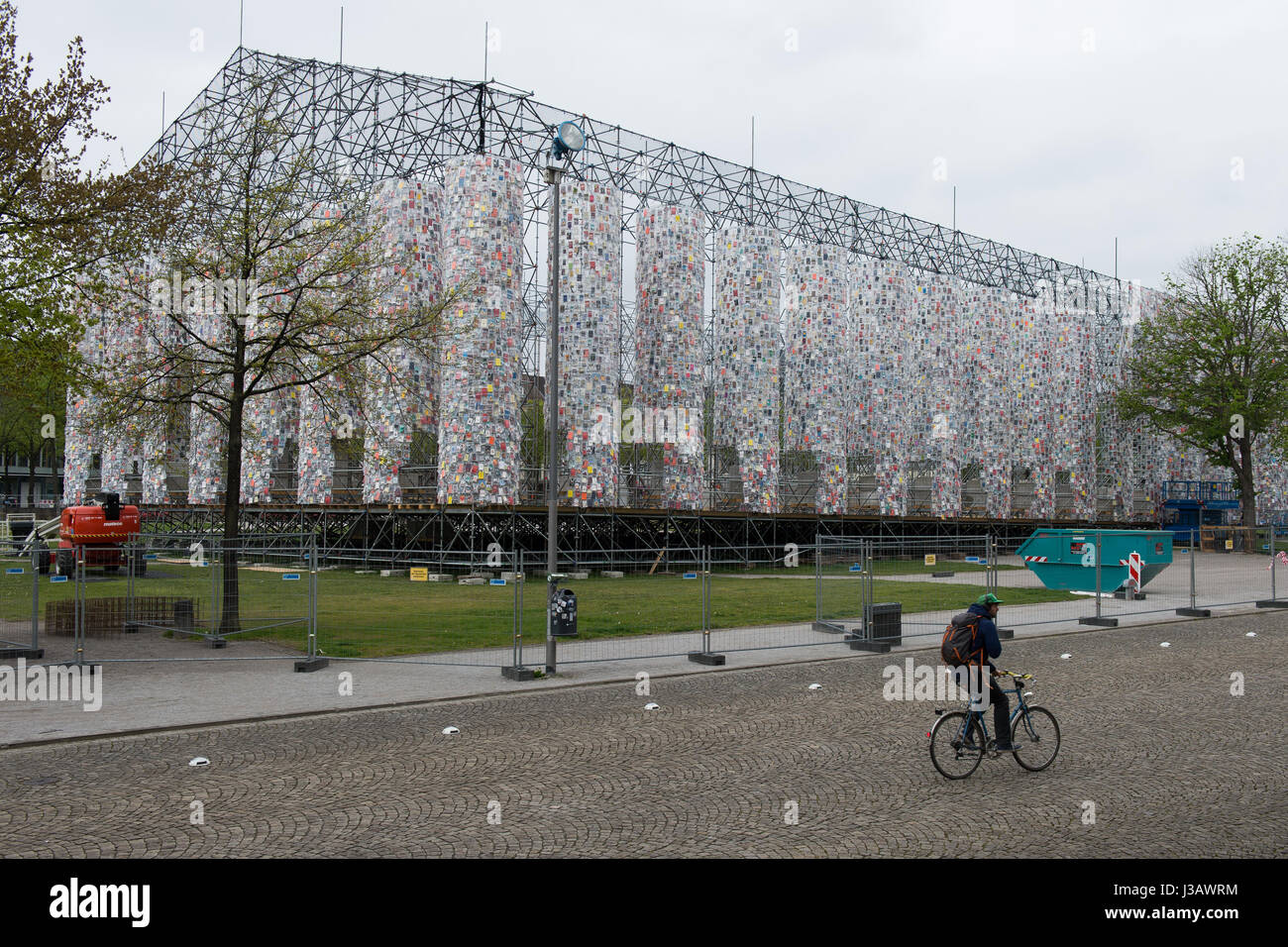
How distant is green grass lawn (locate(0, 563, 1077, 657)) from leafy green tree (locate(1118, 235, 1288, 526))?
1224 inches

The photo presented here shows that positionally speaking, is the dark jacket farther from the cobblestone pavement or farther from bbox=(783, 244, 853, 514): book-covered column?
bbox=(783, 244, 853, 514): book-covered column

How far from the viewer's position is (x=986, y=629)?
8547 millimetres

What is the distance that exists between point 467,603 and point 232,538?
23.5ft

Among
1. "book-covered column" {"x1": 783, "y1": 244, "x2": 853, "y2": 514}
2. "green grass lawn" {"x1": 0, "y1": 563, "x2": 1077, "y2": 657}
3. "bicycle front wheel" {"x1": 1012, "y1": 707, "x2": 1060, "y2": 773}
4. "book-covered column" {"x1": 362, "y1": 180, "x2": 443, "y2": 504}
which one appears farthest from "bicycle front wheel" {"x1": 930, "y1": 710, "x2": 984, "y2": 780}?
"book-covered column" {"x1": 783, "y1": 244, "x2": 853, "y2": 514}

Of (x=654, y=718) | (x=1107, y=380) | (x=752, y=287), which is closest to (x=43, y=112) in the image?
(x=654, y=718)

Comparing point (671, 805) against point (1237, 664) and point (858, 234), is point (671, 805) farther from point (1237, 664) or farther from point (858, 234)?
point (858, 234)

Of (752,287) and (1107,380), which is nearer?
(752,287)

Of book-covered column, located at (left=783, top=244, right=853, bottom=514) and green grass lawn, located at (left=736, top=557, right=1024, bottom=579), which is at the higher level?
book-covered column, located at (left=783, top=244, right=853, bottom=514)

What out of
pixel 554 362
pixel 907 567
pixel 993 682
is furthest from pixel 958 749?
pixel 907 567

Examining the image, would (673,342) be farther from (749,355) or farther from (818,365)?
(818,365)

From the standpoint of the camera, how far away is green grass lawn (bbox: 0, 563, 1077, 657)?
1683 cm

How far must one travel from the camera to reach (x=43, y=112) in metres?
15.2

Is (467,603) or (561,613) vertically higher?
(561,613)

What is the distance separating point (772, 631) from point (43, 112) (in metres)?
14.7
